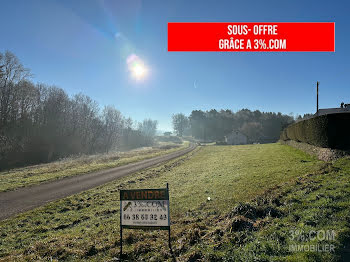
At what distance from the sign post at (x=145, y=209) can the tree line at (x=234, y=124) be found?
87.1 metres

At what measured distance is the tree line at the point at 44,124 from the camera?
34.9m

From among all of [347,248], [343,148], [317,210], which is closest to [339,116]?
[343,148]

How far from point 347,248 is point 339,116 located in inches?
501

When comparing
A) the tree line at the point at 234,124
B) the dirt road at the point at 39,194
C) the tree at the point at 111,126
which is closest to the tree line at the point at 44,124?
the tree at the point at 111,126

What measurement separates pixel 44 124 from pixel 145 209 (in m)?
51.3

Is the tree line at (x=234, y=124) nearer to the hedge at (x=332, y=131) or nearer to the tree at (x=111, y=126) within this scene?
the tree at (x=111, y=126)

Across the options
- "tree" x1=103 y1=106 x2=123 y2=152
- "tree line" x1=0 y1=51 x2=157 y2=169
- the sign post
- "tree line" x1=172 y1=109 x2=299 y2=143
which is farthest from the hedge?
"tree line" x1=172 y1=109 x2=299 y2=143

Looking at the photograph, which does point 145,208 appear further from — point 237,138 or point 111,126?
point 237,138

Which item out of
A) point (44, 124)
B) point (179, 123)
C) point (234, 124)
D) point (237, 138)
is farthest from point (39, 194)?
point (179, 123)

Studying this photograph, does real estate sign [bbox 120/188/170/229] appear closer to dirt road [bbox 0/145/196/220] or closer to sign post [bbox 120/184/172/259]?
sign post [bbox 120/184/172/259]

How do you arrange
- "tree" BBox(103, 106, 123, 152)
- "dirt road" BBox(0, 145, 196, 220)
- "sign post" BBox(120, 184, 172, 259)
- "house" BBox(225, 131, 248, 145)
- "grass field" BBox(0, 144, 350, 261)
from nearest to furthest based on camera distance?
1. "grass field" BBox(0, 144, 350, 261)
2. "sign post" BBox(120, 184, 172, 259)
3. "dirt road" BBox(0, 145, 196, 220)
4. "tree" BBox(103, 106, 123, 152)
5. "house" BBox(225, 131, 248, 145)

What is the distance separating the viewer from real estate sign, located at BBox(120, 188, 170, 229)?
4867 mm

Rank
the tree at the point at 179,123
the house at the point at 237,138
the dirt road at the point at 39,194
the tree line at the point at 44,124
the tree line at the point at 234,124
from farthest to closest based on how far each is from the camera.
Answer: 1. the tree at the point at 179,123
2. the tree line at the point at 234,124
3. the house at the point at 237,138
4. the tree line at the point at 44,124
5. the dirt road at the point at 39,194

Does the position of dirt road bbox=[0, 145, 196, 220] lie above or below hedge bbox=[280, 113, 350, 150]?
below
